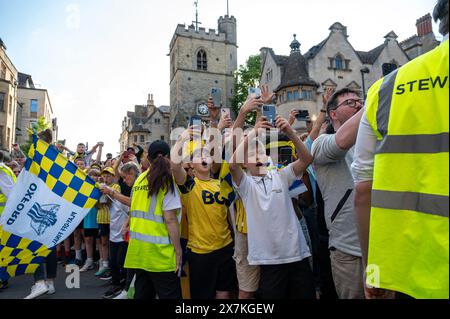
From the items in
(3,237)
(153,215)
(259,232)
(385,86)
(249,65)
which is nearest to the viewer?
(385,86)

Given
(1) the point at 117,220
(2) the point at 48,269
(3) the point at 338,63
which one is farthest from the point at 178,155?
(3) the point at 338,63

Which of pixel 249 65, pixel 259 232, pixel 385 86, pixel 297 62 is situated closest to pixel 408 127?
pixel 385 86

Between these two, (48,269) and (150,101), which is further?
(150,101)

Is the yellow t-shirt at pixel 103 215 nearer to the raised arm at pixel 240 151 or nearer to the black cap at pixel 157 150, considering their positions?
the black cap at pixel 157 150

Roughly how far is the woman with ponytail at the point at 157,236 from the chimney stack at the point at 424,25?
33996mm

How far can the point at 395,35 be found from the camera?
31234 mm

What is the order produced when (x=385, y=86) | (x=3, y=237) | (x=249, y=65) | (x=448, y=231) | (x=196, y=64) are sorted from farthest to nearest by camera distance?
(x=196, y=64)
(x=249, y=65)
(x=3, y=237)
(x=385, y=86)
(x=448, y=231)

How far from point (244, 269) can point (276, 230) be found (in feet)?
1.99

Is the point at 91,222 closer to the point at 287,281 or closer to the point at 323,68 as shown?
the point at 287,281

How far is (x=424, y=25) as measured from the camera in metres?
29.7

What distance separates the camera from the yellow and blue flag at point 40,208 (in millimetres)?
4539

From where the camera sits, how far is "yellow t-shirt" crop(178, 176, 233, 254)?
11.8 ft

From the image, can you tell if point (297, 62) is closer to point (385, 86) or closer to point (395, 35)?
point (395, 35)
